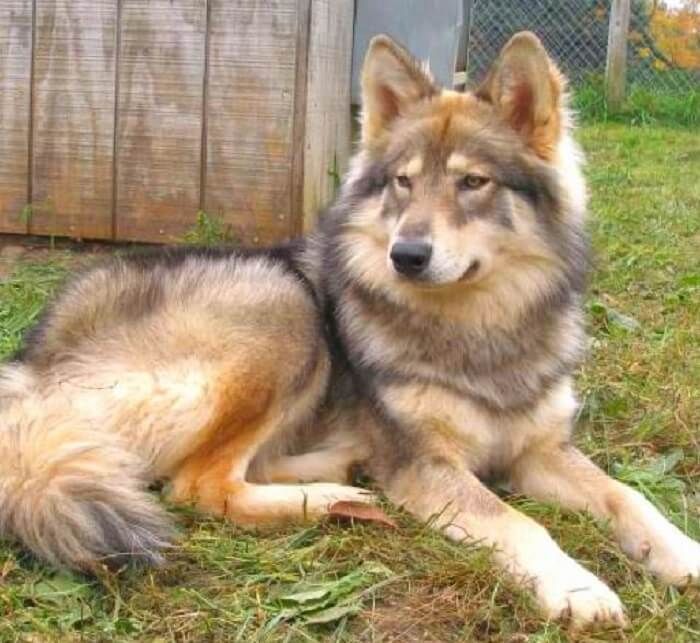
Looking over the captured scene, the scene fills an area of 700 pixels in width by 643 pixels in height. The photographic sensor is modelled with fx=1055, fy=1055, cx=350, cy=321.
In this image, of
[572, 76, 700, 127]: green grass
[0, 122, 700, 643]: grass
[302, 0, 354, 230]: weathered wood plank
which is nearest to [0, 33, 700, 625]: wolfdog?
[0, 122, 700, 643]: grass

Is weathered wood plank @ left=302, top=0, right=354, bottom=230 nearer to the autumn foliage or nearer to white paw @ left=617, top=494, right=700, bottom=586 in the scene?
white paw @ left=617, top=494, right=700, bottom=586

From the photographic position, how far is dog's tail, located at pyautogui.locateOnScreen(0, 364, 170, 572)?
7.55 feet

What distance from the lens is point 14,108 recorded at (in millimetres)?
4781

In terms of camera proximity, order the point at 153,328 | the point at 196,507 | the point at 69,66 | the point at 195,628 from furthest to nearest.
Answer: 1. the point at 69,66
2. the point at 153,328
3. the point at 196,507
4. the point at 195,628

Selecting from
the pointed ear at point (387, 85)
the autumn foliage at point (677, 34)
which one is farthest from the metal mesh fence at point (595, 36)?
the pointed ear at point (387, 85)

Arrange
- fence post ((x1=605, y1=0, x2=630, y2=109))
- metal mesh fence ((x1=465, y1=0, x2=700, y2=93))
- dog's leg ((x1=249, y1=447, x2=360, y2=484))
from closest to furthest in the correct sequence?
dog's leg ((x1=249, y1=447, x2=360, y2=484)) → fence post ((x1=605, y1=0, x2=630, y2=109)) → metal mesh fence ((x1=465, y1=0, x2=700, y2=93))

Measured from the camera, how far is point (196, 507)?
2879 mm

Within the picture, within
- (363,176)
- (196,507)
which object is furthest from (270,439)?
(363,176)

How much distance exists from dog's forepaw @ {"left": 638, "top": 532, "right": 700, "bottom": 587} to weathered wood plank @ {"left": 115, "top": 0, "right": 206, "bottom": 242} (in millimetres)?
2729

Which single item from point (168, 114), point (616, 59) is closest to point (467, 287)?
point (168, 114)

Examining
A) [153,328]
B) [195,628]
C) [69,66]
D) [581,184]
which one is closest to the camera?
[195,628]

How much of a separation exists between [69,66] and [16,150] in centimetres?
46

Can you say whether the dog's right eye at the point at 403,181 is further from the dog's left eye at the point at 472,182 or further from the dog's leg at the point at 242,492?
the dog's leg at the point at 242,492

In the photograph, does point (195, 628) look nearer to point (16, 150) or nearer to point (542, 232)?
point (542, 232)
